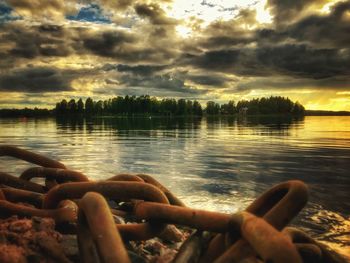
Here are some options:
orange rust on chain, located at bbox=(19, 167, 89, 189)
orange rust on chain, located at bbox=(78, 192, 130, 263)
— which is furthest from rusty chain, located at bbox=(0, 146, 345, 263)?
orange rust on chain, located at bbox=(19, 167, 89, 189)

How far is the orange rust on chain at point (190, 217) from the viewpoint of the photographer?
66.6 inches

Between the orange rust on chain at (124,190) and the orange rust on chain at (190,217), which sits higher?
the orange rust on chain at (124,190)

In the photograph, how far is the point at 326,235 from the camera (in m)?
6.89

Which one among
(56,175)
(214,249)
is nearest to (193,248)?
(214,249)

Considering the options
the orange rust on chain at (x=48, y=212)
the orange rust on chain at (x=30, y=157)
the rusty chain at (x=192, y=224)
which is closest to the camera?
the rusty chain at (x=192, y=224)

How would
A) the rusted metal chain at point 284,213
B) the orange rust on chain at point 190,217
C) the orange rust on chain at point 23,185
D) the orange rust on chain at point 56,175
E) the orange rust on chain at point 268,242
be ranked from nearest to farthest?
the orange rust on chain at point 268,242
the rusted metal chain at point 284,213
the orange rust on chain at point 190,217
the orange rust on chain at point 56,175
the orange rust on chain at point 23,185

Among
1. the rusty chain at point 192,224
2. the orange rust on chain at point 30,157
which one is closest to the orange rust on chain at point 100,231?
the rusty chain at point 192,224

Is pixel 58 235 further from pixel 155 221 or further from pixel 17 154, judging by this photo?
pixel 17 154

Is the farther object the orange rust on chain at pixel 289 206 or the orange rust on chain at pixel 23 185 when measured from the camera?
Answer: the orange rust on chain at pixel 23 185

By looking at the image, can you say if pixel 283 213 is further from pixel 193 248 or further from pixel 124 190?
pixel 124 190

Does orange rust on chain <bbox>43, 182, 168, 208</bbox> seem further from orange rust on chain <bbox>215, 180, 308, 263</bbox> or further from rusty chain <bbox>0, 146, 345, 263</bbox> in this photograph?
orange rust on chain <bbox>215, 180, 308, 263</bbox>

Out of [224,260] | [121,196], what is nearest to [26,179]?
[121,196]

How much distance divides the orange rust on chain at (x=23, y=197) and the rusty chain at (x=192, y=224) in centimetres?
31

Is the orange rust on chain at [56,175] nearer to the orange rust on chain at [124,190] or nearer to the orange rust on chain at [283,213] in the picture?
the orange rust on chain at [124,190]
